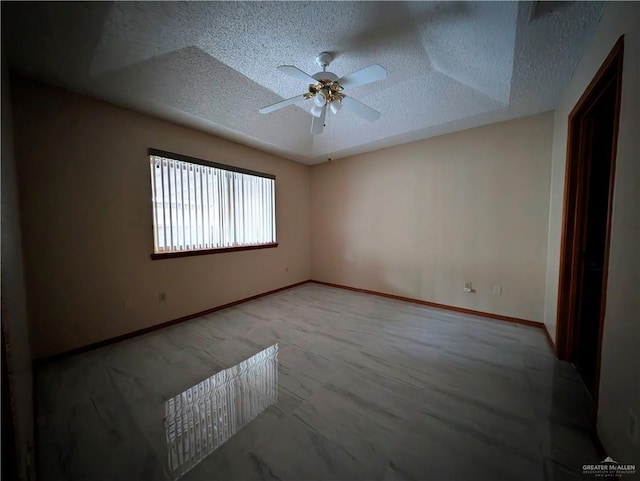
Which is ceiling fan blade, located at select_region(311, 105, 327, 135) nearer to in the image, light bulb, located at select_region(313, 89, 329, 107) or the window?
light bulb, located at select_region(313, 89, 329, 107)

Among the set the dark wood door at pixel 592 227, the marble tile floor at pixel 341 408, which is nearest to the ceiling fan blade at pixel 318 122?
the dark wood door at pixel 592 227

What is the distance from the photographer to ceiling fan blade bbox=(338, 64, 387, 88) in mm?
1757

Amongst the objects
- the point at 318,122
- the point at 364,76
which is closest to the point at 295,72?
the point at 364,76

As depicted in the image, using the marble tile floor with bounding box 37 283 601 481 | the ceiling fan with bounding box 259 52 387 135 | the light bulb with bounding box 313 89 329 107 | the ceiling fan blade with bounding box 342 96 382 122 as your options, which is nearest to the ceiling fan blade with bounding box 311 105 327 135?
the ceiling fan with bounding box 259 52 387 135

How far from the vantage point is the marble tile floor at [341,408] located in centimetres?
125

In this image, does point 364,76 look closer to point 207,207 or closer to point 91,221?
point 207,207

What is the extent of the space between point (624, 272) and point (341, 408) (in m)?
1.68

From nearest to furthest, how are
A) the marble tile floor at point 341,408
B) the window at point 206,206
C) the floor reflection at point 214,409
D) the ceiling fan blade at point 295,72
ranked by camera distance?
the marble tile floor at point 341,408
the floor reflection at point 214,409
the ceiling fan blade at point 295,72
the window at point 206,206

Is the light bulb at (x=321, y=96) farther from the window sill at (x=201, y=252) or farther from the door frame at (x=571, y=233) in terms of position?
the window sill at (x=201, y=252)

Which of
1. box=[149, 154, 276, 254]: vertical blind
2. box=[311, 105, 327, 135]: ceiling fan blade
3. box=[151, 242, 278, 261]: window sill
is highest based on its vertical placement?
box=[311, 105, 327, 135]: ceiling fan blade

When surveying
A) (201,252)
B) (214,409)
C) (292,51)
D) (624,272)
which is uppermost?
(292,51)

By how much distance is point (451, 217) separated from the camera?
340cm

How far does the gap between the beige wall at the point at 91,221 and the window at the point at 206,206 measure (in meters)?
0.13

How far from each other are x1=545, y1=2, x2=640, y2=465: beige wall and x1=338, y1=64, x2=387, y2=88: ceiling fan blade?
1215 mm
